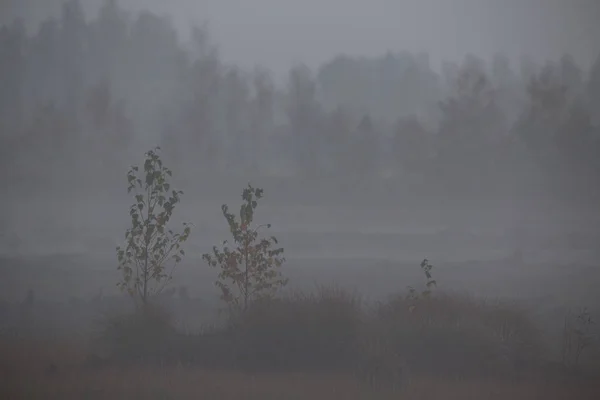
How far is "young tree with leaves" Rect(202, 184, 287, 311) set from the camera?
15922 mm

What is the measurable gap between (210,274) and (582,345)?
10689mm

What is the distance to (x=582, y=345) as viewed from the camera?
15625 mm

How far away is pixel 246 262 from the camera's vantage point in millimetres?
16047

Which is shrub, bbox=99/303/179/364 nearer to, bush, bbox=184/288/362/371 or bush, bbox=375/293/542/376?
bush, bbox=184/288/362/371

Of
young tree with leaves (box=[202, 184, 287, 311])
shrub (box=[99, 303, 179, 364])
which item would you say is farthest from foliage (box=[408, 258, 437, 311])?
shrub (box=[99, 303, 179, 364])

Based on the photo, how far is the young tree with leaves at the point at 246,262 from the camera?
52.2 ft

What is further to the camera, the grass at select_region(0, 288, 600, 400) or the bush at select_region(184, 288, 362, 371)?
the bush at select_region(184, 288, 362, 371)

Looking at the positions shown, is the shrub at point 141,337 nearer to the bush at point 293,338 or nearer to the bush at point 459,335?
the bush at point 293,338

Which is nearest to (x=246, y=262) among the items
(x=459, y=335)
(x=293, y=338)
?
(x=293, y=338)

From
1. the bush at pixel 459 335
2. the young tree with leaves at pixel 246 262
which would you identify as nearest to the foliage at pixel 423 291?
the bush at pixel 459 335

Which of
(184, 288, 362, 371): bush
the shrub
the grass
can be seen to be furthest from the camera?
the shrub

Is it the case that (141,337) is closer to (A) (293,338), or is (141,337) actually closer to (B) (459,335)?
(A) (293,338)

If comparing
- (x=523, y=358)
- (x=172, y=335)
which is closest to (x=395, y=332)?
(x=523, y=358)

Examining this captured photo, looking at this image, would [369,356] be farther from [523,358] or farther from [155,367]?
[155,367]
